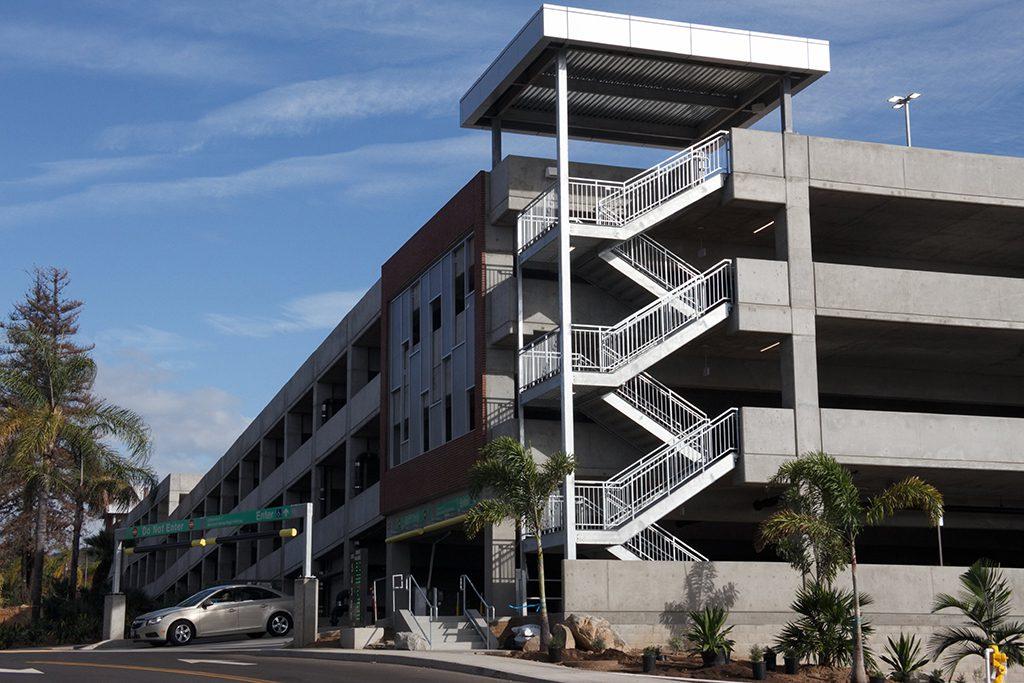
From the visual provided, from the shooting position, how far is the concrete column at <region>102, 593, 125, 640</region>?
3903 cm

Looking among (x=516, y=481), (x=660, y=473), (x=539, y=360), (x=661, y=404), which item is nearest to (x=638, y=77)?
(x=539, y=360)

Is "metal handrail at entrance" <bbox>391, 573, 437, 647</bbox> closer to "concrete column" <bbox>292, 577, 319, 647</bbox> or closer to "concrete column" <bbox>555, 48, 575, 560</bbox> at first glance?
"concrete column" <bbox>292, 577, 319, 647</bbox>

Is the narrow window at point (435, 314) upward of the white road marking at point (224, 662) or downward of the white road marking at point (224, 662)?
upward

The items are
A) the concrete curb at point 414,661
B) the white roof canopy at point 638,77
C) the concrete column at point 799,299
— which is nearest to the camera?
the concrete curb at point 414,661

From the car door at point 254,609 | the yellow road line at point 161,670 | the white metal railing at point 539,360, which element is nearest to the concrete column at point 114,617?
the car door at point 254,609

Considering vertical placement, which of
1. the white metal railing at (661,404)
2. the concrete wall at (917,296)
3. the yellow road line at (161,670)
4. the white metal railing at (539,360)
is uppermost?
the concrete wall at (917,296)

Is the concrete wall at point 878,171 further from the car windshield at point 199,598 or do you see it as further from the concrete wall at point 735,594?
the car windshield at point 199,598

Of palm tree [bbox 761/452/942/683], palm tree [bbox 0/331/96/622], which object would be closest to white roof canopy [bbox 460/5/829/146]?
palm tree [bbox 761/452/942/683]

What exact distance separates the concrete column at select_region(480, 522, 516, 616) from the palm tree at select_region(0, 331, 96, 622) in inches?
697

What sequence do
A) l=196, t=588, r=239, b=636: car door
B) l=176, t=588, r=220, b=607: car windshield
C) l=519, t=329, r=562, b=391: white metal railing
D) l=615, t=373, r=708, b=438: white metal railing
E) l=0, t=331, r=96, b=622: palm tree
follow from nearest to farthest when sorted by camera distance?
1. l=615, t=373, r=708, b=438: white metal railing
2. l=519, t=329, r=562, b=391: white metal railing
3. l=196, t=588, r=239, b=636: car door
4. l=176, t=588, r=220, b=607: car windshield
5. l=0, t=331, r=96, b=622: palm tree

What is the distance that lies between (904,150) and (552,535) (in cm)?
1344

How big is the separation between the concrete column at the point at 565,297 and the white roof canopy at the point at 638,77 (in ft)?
3.23

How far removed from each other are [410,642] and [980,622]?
41.7 ft

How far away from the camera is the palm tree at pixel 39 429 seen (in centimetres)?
4325
